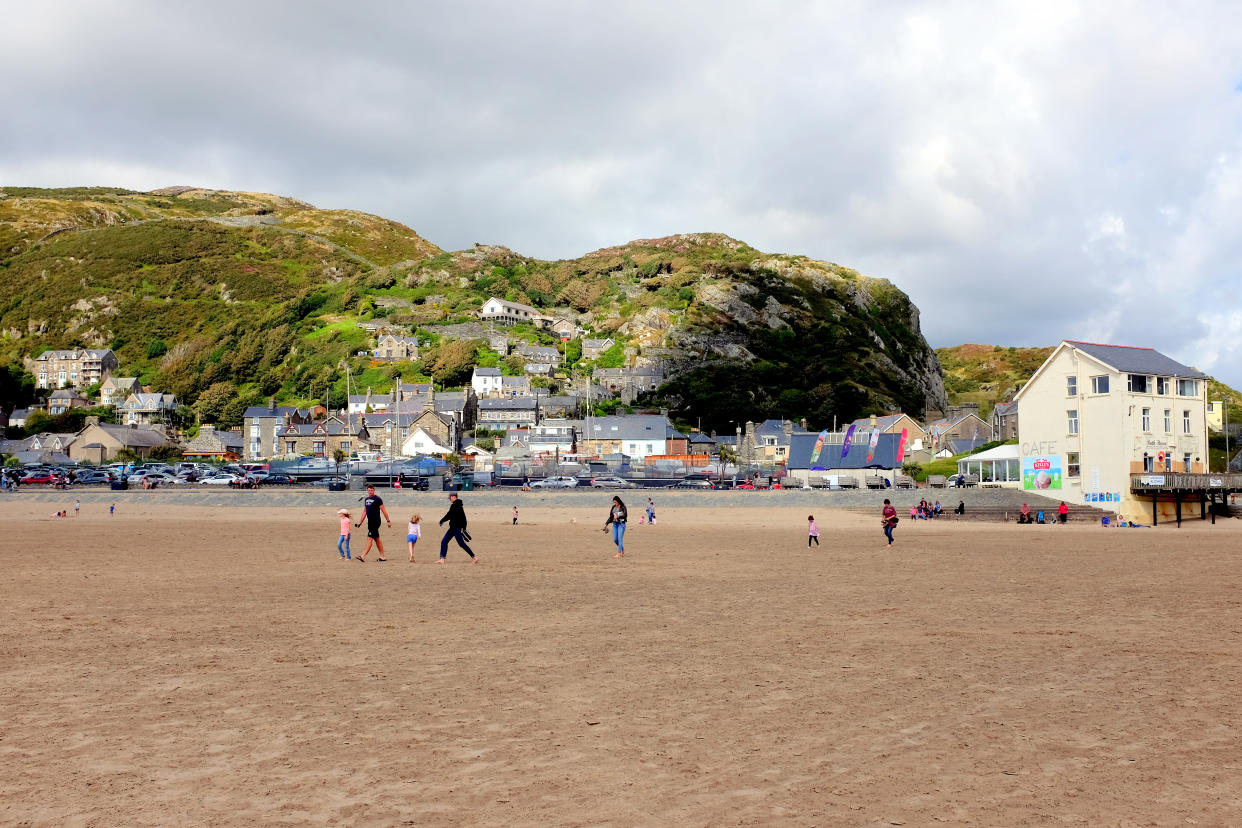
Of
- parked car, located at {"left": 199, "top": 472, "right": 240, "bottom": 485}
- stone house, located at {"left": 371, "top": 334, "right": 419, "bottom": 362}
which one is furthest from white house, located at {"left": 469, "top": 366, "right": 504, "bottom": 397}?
parked car, located at {"left": 199, "top": 472, "right": 240, "bottom": 485}

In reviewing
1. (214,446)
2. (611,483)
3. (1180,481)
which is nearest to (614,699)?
(1180,481)

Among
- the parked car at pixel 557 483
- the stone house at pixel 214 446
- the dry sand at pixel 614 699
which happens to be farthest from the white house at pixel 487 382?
the dry sand at pixel 614 699

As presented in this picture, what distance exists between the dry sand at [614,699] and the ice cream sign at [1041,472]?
30868 millimetres

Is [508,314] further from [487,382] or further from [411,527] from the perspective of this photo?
[411,527]

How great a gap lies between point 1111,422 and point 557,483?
38877 mm

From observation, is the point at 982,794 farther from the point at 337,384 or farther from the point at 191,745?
the point at 337,384

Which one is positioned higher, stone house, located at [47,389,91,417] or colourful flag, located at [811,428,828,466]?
stone house, located at [47,389,91,417]

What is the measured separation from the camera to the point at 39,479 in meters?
71.2

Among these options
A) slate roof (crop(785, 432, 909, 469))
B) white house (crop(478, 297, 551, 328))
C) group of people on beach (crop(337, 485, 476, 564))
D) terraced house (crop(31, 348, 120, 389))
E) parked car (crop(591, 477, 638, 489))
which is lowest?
parked car (crop(591, 477, 638, 489))

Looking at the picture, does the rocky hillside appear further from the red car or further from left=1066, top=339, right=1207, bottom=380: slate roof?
left=1066, top=339, right=1207, bottom=380: slate roof

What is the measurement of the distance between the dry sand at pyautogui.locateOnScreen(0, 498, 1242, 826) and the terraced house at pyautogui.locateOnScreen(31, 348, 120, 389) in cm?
16785

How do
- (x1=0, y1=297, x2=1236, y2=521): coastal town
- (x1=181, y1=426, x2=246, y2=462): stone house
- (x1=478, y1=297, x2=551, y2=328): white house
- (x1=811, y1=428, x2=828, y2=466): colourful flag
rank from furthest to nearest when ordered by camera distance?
(x1=478, y1=297, x2=551, y2=328): white house
(x1=181, y1=426, x2=246, y2=462): stone house
(x1=811, y1=428, x2=828, y2=466): colourful flag
(x1=0, y1=297, x2=1236, y2=521): coastal town

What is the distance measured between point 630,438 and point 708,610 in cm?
9071

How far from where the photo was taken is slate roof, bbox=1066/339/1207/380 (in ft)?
152
